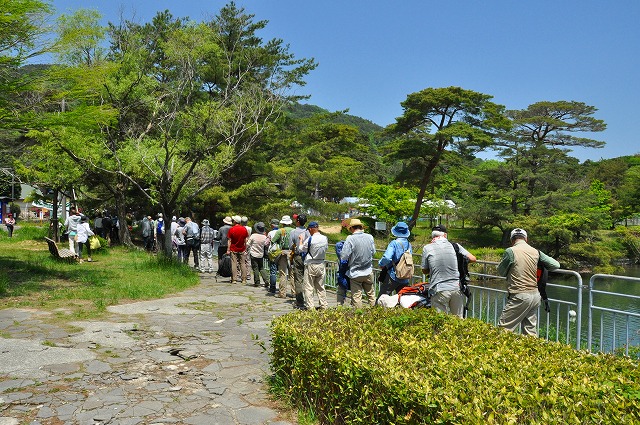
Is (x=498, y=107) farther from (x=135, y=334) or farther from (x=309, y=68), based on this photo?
(x=135, y=334)

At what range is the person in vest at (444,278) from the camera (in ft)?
20.3

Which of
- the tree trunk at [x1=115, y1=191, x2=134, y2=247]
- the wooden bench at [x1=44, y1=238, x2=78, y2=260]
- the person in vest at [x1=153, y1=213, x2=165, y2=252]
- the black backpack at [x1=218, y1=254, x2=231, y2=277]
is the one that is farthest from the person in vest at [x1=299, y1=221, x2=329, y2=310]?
the tree trunk at [x1=115, y1=191, x2=134, y2=247]

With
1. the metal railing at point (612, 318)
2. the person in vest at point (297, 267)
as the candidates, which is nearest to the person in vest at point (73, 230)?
the person in vest at point (297, 267)

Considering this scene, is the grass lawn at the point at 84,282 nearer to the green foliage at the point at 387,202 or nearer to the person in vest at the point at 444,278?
the person in vest at the point at 444,278

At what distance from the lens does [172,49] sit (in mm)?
13898

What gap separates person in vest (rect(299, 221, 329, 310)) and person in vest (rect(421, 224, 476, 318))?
272 centimetres

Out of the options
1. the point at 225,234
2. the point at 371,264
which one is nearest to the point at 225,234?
the point at 225,234

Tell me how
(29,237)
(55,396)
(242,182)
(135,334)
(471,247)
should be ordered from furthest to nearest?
(471,247) → (242,182) → (29,237) → (135,334) → (55,396)

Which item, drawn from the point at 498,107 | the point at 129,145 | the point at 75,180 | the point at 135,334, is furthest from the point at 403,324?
the point at 498,107

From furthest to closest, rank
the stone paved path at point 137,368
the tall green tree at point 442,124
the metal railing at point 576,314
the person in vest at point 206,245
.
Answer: the tall green tree at point 442,124 < the person in vest at point 206,245 < the metal railing at point 576,314 < the stone paved path at point 137,368

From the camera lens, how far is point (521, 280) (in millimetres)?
6172

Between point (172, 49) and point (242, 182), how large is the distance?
50.9 ft

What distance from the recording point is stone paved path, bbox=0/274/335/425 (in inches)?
175

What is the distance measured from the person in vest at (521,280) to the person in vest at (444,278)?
1.92ft
